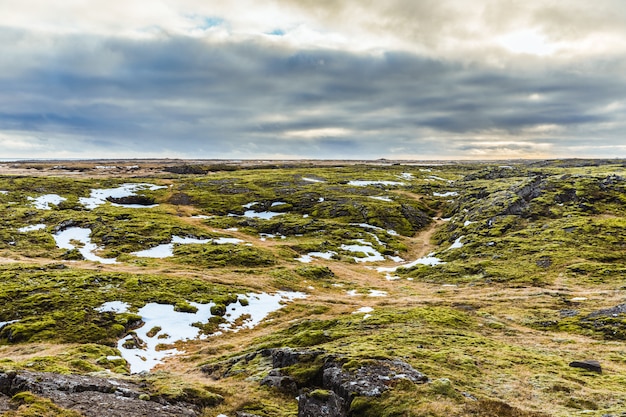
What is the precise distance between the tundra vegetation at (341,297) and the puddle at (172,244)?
39.8 inches

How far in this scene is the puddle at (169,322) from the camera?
34494 mm

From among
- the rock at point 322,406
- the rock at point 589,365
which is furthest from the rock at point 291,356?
the rock at point 589,365

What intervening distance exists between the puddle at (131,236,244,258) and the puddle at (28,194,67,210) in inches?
1850

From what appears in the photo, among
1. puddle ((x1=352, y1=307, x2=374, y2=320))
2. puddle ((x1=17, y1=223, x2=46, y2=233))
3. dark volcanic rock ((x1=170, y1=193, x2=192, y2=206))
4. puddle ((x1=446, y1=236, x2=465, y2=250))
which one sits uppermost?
dark volcanic rock ((x1=170, y1=193, x2=192, y2=206))

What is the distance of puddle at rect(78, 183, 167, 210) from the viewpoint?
11171cm

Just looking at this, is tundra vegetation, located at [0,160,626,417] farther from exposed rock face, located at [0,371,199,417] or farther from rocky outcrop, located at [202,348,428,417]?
exposed rock face, located at [0,371,199,417]

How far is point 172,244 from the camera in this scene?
7700cm

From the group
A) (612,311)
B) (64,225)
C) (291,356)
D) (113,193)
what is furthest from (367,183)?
(291,356)

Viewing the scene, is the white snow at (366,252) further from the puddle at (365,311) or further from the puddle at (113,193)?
the puddle at (113,193)

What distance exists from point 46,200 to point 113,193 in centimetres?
2157

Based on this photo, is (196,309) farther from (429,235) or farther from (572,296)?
(429,235)

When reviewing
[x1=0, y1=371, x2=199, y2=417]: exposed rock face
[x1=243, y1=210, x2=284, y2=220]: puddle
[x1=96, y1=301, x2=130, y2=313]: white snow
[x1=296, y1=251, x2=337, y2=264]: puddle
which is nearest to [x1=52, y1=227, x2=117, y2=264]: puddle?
[x1=96, y1=301, x2=130, y2=313]: white snow

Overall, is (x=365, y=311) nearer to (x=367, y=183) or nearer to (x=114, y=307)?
(x=114, y=307)

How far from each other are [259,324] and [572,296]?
Result: 3828 centimetres
